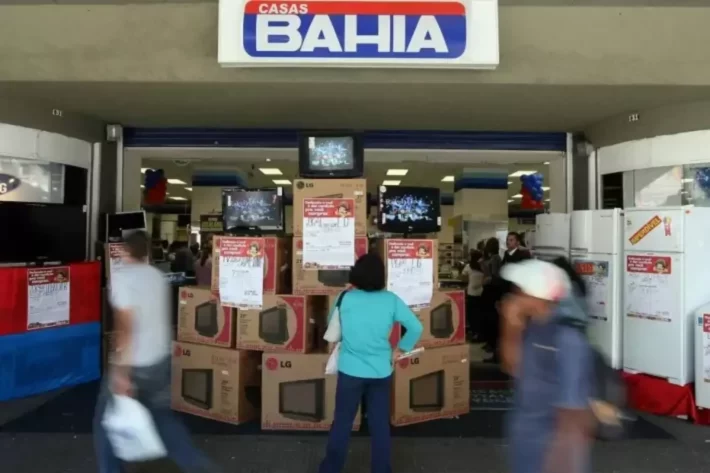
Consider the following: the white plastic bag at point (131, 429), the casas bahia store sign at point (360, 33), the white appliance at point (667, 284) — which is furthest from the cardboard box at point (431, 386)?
the casas bahia store sign at point (360, 33)

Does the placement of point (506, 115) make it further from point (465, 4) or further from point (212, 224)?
point (212, 224)

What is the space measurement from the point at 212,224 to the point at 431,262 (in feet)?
28.8

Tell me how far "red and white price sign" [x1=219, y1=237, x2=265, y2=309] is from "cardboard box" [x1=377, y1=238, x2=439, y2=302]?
878mm

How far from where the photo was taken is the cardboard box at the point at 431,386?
14.8ft

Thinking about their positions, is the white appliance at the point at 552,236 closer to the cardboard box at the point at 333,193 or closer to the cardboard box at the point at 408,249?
the cardboard box at the point at 408,249

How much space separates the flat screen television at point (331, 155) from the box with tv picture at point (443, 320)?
3.71 ft

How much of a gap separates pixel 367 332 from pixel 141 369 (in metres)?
1.15

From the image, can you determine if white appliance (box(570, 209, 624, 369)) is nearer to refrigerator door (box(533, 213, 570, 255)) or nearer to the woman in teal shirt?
refrigerator door (box(533, 213, 570, 255))

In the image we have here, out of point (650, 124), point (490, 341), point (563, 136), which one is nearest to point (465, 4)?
point (650, 124)

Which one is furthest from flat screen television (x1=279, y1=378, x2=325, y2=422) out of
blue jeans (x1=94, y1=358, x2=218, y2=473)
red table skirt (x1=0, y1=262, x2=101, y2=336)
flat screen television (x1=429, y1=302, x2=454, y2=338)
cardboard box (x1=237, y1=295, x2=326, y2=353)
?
red table skirt (x1=0, y1=262, x2=101, y2=336)

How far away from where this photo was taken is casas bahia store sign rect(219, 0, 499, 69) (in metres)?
4.57

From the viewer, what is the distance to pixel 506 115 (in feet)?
20.0

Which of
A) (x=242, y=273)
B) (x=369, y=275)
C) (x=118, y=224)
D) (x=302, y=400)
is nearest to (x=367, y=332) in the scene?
(x=369, y=275)

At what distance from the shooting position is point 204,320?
464 centimetres
